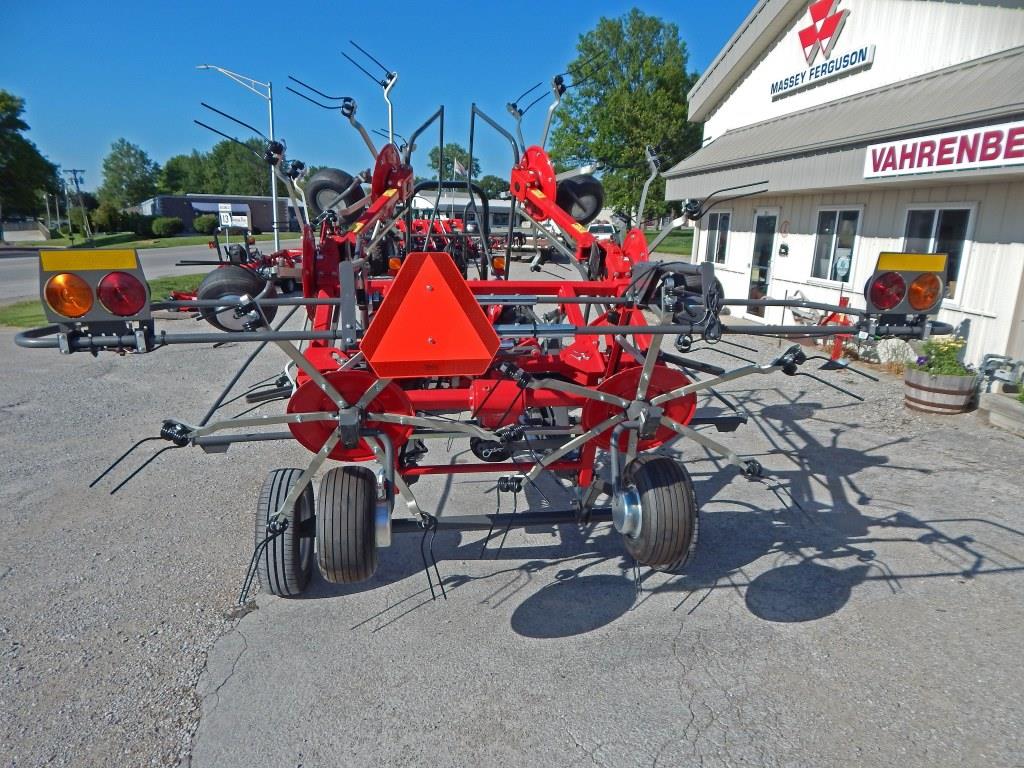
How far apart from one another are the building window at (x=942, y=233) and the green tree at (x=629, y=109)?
23.3 meters

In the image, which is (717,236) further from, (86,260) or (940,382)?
(86,260)

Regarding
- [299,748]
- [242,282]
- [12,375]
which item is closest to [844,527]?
[299,748]

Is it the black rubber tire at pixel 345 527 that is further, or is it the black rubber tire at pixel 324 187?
the black rubber tire at pixel 324 187

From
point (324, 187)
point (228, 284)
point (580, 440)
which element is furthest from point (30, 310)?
point (580, 440)

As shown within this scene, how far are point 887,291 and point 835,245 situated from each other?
8766 millimetres

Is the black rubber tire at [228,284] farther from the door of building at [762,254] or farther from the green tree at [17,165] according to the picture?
the green tree at [17,165]

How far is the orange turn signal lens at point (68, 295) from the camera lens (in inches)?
93.8

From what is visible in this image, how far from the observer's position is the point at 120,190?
10094 cm

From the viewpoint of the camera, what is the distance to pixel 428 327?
248cm

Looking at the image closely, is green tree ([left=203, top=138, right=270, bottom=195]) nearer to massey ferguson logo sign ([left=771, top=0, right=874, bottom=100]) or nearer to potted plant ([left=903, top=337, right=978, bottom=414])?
massey ferguson logo sign ([left=771, top=0, right=874, bottom=100])

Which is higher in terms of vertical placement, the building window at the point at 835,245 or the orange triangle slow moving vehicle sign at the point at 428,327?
the building window at the point at 835,245

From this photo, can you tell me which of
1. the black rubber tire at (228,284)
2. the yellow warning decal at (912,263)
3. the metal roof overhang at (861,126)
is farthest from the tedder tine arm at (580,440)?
the metal roof overhang at (861,126)

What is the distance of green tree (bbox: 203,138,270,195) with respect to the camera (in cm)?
9232

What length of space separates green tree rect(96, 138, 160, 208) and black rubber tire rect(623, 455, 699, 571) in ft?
375
